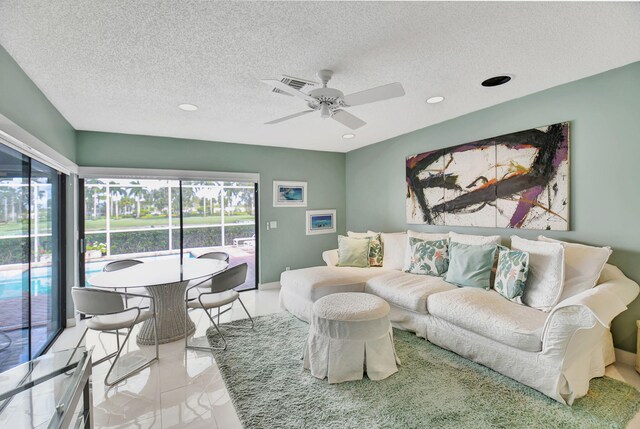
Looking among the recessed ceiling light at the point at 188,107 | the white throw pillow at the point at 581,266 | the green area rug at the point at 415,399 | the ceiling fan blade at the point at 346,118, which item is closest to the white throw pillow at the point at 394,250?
the green area rug at the point at 415,399

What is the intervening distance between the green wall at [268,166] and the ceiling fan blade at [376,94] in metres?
2.89

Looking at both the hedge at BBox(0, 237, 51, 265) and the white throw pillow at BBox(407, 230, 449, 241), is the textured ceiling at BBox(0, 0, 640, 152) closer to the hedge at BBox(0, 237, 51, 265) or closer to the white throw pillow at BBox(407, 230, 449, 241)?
the hedge at BBox(0, 237, 51, 265)

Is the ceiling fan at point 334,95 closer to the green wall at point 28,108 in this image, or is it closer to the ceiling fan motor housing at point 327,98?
the ceiling fan motor housing at point 327,98

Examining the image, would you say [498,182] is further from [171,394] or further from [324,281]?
[171,394]

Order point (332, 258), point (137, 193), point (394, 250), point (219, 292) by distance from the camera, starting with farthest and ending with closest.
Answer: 1. point (332, 258)
2. point (137, 193)
3. point (394, 250)
4. point (219, 292)

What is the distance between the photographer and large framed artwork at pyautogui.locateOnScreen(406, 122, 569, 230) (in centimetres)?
275

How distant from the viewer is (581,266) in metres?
2.35

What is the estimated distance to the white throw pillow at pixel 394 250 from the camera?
3.88 metres

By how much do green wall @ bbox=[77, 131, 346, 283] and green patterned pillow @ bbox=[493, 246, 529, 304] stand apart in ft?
10.4

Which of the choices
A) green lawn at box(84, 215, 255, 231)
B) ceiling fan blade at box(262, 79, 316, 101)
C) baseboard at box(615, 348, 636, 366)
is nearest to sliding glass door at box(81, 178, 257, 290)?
green lawn at box(84, 215, 255, 231)

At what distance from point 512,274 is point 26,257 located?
164 inches

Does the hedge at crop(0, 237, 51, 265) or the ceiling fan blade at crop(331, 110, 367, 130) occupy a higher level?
the ceiling fan blade at crop(331, 110, 367, 130)

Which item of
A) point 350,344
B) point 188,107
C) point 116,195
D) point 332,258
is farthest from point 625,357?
point 116,195

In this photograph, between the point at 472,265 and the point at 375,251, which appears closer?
the point at 472,265
